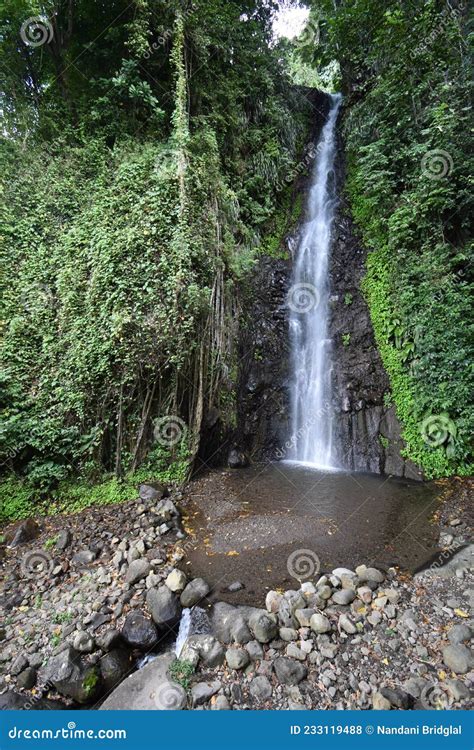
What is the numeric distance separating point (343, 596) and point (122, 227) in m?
6.28

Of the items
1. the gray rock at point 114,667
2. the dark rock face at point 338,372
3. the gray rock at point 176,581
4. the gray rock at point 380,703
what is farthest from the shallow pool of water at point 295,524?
the gray rock at point 380,703

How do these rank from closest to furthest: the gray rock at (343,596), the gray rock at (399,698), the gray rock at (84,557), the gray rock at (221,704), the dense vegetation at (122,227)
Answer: the gray rock at (399,698), the gray rock at (221,704), the gray rock at (343,596), the gray rock at (84,557), the dense vegetation at (122,227)

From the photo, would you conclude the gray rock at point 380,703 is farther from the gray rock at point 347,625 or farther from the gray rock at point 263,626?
the gray rock at point 263,626

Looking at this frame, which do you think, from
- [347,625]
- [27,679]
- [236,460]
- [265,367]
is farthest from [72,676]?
[265,367]

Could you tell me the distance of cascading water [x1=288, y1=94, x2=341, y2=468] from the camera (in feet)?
24.3

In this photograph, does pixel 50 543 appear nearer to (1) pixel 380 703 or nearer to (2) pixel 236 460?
(2) pixel 236 460

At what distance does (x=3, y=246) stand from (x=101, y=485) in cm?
475

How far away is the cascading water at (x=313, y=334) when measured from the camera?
24.3ft

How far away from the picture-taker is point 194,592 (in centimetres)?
347

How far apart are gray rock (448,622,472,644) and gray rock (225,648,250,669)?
5.67 ft

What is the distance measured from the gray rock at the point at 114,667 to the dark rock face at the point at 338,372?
14.4 feet

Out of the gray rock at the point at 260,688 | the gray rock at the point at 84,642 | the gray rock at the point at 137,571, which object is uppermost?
the gray rock at the point at 137,571

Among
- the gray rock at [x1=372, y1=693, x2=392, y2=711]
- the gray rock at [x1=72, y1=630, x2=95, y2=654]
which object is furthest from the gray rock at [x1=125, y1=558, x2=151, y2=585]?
the gray rock at [x1=372, y1=693, x2=392, y2=711]

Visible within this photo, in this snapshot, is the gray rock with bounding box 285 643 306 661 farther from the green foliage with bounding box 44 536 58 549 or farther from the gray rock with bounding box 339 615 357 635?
the green foliage with bounding box 44 536 58 549
